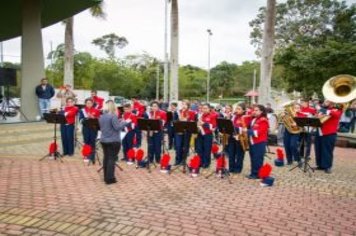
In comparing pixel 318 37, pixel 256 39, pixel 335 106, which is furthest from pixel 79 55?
pixel 335 106

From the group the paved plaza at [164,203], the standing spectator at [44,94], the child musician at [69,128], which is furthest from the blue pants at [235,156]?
the standing spectator at [44,94]

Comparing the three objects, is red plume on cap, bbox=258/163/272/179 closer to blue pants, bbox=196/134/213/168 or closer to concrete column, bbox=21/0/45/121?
blue pants, bbox=196/134/213/168

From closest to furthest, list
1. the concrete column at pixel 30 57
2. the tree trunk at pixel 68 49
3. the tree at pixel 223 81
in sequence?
the concrete column at pixel 30 57 → the tree trunk at pixel 68 49 → the tree at pixel 223 81

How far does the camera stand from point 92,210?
6.70 metres

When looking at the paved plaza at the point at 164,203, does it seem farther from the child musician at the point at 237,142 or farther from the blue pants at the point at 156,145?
the blue pants at the point at 156,145

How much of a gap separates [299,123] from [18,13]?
1642 centimetres

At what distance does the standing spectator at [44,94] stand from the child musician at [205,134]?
8948 millimetres

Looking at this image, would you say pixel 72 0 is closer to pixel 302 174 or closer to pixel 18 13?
pixel 18 13

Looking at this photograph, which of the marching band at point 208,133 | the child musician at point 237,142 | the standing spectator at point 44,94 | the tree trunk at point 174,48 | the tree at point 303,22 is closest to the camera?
the marching band at point 208,133

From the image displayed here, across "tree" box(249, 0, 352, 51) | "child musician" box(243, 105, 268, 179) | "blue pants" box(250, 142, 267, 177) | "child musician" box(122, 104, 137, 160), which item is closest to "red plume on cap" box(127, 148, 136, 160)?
"child musician" box(122, 104, 137, 160)

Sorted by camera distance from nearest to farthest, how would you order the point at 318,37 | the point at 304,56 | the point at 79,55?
the point at 304,56
the point at 318,37
the point at 79,55

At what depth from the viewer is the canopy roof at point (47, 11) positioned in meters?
19.5

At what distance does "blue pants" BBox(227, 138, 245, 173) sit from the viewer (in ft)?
34.5

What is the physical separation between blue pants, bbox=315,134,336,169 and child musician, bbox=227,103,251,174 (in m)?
2.33
